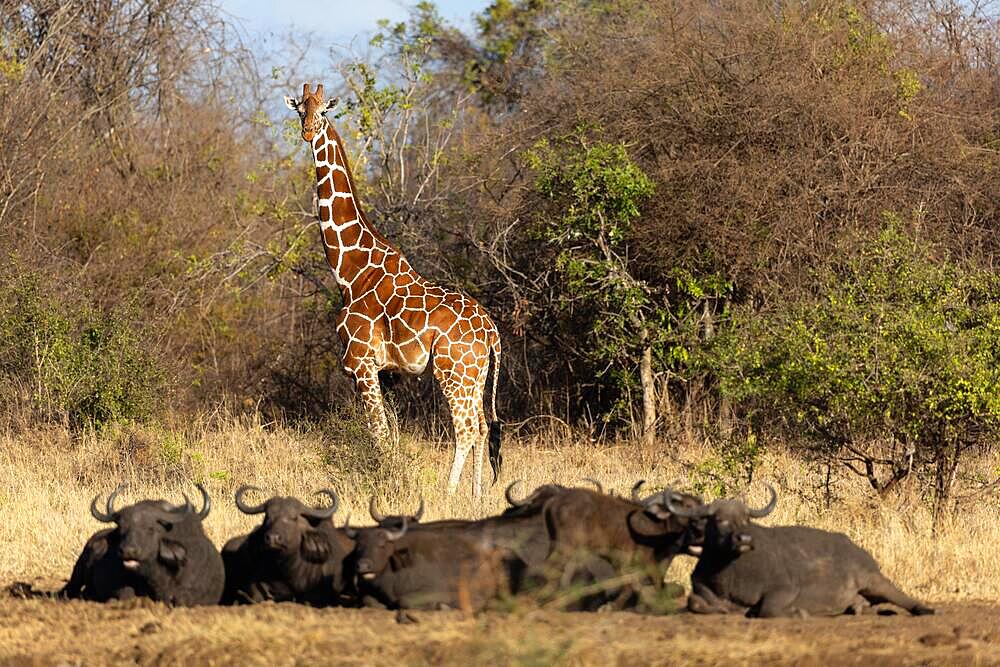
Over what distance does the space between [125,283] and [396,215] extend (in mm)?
3401

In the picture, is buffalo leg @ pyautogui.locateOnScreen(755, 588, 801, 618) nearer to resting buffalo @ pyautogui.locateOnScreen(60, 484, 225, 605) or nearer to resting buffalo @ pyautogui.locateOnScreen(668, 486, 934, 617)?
resting buffalo @ pyautogui.locateOnScreen(668, 486, 934, 617)

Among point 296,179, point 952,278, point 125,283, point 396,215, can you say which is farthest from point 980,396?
point 296,179

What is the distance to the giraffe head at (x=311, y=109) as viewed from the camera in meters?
13.9

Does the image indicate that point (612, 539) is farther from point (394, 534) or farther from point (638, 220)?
point (638, 220)

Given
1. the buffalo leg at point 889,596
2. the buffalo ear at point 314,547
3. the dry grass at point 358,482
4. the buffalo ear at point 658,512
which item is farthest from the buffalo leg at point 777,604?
the buffalo ear at point 314,547

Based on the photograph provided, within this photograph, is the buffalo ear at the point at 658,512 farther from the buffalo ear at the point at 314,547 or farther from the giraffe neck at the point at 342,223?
the giraffe neck at the point at 342,223

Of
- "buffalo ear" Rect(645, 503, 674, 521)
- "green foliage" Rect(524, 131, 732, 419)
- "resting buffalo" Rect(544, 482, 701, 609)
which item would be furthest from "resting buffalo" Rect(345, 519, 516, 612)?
"green foliage" Rect(524, 131, 732, 419)

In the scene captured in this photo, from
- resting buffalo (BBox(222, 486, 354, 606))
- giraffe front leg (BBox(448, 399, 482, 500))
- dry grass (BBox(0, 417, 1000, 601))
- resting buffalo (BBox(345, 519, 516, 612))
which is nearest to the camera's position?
resting buffalo (BBox(345, 519, 516, 612))

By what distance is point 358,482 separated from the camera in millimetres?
11781

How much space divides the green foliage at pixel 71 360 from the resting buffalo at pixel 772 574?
29.1ft

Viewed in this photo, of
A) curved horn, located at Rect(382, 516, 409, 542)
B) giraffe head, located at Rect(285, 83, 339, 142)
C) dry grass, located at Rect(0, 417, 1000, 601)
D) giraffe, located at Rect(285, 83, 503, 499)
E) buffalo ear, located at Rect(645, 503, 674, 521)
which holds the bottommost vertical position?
dry grass, located at Rect(0, 417, 1000, 601)

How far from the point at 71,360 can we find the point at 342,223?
11.0 ft

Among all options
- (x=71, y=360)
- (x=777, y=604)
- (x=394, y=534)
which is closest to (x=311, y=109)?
(x=71, y=360)

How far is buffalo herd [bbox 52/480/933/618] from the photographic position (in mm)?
7359
